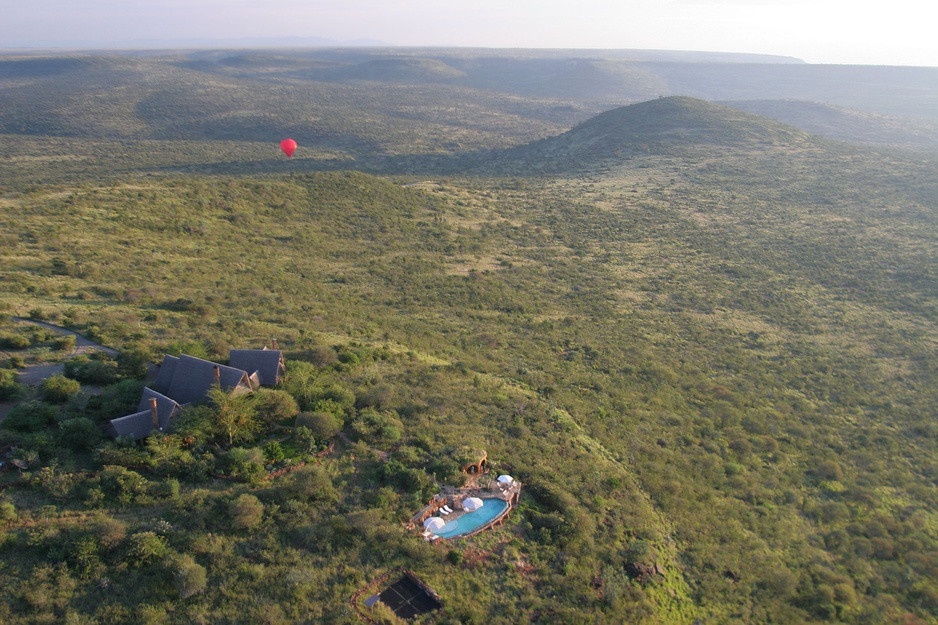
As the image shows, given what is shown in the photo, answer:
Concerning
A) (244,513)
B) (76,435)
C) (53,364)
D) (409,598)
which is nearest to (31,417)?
(76,435)

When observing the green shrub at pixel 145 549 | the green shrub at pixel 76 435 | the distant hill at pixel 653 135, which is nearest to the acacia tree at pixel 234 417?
the green shrub at pixel 76 435

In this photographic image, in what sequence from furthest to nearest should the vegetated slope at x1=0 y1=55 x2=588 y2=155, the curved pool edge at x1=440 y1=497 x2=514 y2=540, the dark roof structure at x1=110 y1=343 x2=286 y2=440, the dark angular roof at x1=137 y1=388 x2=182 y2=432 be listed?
the vegetated slope at x1=0 y1=55 x2=588 y2=155
the dark angular roof at x1=137 y1=388 x2=182 y2=432
the dark roof structure at x1=110 y1=343 x2=286 y2=440
the curved pool edge at x1=440 y1=497 x2=514 y2=540

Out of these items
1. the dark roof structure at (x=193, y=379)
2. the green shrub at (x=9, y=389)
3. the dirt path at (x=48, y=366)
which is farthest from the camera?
the dirt path at (x=48, y=366)

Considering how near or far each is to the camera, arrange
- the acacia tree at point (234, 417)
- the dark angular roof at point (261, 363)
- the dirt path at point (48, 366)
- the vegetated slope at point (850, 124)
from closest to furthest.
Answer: the acacia tree at point (234, 417), the dirt path at point (48, 366), the dark angular roof at point (261, 363), the vegetated slope at point (850, 124)

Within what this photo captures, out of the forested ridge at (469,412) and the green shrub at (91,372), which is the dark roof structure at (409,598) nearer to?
the forested ridge at (469,412)

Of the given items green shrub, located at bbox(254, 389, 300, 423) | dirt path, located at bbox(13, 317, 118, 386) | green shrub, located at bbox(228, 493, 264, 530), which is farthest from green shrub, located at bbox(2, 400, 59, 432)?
green shrub, located at bbox(228, 493, 264, 530)

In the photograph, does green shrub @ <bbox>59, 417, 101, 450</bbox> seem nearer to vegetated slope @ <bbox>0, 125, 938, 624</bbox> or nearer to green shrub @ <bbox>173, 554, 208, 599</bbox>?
vegetated slope @ <bbox>0, 125, 938, 624</bbox>

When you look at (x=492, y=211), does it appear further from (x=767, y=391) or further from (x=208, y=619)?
(x=208, y=619)

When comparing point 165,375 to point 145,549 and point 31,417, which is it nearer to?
point 31,417
